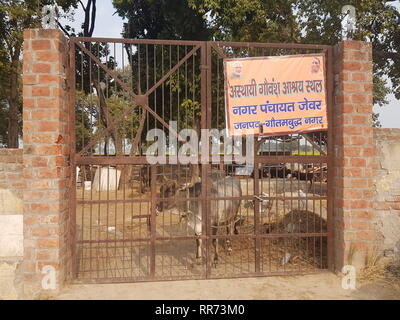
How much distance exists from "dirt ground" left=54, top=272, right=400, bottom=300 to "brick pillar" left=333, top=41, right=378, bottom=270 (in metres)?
0.41

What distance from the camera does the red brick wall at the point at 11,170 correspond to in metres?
4.28

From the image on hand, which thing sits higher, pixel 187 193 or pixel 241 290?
pixel 187 193

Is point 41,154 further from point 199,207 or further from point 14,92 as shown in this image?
point 14,92

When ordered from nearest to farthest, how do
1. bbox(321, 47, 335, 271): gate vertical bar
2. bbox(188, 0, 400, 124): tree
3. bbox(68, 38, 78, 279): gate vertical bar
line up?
1. bbox(68, 38, 78, 279): gate vertical bar
2. bbox(321, 47, 335, 271): gate vertical bar
3. bbox(188, 0, 400, 124): tree

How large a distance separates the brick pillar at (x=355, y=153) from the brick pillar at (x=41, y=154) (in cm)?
351

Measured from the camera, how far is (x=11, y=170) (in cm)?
430

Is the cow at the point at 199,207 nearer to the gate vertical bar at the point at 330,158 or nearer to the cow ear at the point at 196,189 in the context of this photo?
the cow ear at the point at 196,189

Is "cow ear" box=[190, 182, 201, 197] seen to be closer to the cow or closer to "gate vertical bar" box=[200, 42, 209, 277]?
the cow

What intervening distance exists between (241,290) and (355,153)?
2.27 meters

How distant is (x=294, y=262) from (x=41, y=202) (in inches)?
141

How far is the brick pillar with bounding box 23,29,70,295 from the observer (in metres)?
4.01

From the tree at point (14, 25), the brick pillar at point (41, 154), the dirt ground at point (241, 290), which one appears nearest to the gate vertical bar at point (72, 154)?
the brick pillar at point (41, 154)

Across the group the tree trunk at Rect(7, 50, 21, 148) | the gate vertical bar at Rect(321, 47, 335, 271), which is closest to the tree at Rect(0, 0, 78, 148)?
the tree trunk at Rect(7, 50, 21, 148)

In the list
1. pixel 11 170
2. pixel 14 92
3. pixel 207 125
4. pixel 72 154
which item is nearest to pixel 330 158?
pixel 207 125
